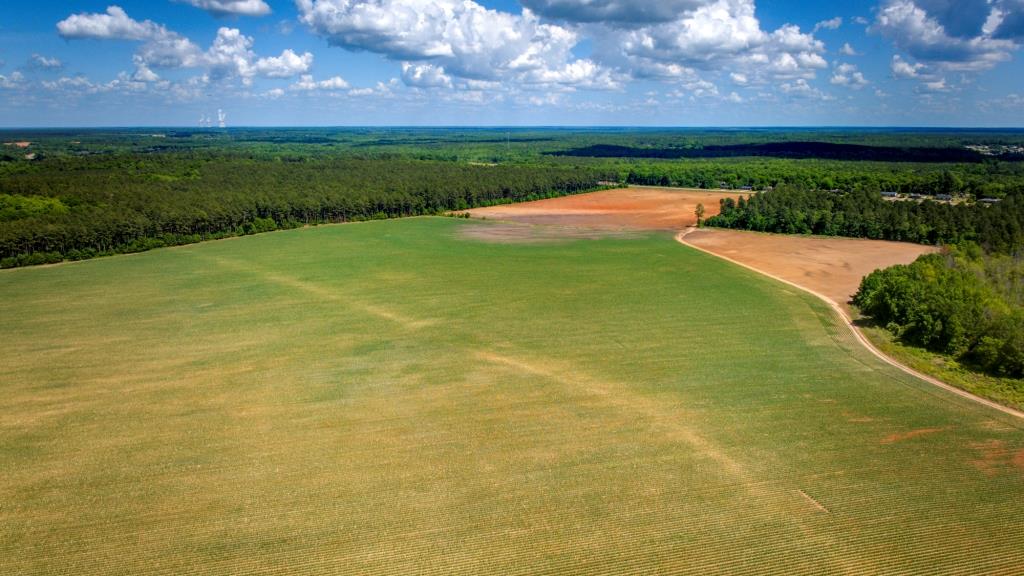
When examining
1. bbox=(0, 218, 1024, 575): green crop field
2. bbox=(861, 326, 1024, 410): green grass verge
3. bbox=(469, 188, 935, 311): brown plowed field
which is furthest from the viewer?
bbox=(469, 188, 935, 311): brown plowed field

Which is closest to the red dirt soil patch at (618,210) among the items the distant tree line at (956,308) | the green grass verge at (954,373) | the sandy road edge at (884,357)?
the sandy road edge at (884,357)

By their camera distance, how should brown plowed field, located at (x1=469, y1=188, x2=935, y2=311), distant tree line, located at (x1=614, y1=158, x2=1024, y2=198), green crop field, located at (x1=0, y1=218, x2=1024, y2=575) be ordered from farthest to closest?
distant tree line, located at (x1=614, y1=158, x2=1024, y2=198), brown plowed field, located at (x1=469, y1=188, x2=935, y2=311), green crop field, located at (x1=0, y1=218, x2=1024, y2=575)

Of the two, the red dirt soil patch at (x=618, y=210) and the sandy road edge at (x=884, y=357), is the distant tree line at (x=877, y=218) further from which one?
the sandy road edge at (x=884, y=357)

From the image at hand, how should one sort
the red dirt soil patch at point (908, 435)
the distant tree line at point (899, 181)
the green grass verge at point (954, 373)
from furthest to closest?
the distant tree line at point (899, 181)
the green grass verge at point (954, 373)
the red dirt soil patch at point (908, 435)

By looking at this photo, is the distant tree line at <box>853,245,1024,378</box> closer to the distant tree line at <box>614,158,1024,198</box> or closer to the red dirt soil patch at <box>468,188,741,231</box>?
the red dirt soil patch at <box>468,188,741,231</box>

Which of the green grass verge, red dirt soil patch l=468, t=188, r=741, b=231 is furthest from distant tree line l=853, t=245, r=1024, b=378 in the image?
red dirt soil patch l=468, t=188, r=741, b=231

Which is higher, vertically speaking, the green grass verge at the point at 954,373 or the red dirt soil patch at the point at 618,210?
the red dirt soil patch at the point at 618,210

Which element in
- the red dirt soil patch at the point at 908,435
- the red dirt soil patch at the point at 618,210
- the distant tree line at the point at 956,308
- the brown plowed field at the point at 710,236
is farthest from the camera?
the red dirt soil patch at the point at 618,210
